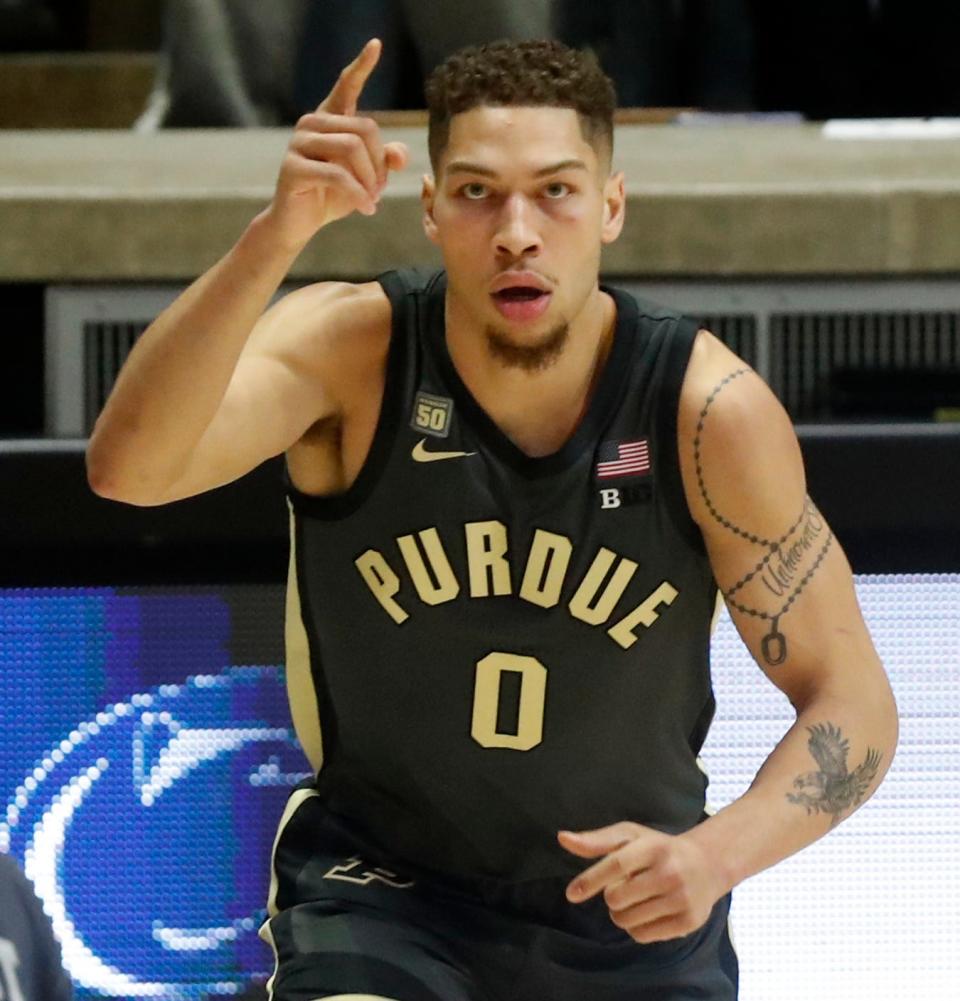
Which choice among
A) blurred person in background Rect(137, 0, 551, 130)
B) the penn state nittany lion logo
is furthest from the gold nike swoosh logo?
blurred person in background Rect(137, 0, 551, 130)

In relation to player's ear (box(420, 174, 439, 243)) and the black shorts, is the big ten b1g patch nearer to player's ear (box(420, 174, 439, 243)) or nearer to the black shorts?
Result: player's ear (box(420, 174, 439, 243))

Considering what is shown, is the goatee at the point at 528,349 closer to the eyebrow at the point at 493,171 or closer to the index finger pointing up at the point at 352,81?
the eyebrow at the point at 493,171

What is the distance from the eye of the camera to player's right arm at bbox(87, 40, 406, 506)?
5.05 ft

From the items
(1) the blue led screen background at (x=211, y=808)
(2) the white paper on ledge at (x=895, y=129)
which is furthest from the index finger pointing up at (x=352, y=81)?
(2) the white paper on ledge at (x=895, y=129)

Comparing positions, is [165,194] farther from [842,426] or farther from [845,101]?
[845,101]

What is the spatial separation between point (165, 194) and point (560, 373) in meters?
0.97

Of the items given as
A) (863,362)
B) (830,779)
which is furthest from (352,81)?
(863,362)

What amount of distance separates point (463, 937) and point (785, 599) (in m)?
0.44

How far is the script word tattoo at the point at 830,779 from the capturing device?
5.60 feet

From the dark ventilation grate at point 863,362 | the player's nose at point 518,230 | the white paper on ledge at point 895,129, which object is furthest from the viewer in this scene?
the white paper on ledge at point 895,129

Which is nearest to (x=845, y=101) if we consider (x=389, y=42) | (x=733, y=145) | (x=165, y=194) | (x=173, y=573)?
(x=733, y=145)

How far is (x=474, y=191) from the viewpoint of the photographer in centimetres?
174

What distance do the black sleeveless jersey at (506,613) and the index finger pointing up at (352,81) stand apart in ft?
1.07

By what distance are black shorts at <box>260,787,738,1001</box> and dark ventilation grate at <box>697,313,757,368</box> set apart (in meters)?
0.90
